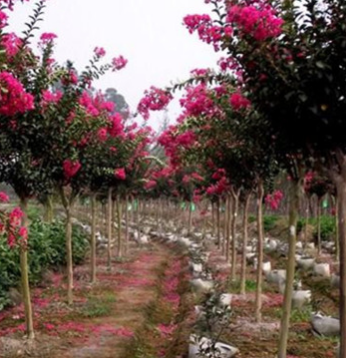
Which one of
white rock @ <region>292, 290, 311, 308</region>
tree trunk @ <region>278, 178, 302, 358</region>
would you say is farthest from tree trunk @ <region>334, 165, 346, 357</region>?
white rock @ <region>292, 290, 311, 308</region>

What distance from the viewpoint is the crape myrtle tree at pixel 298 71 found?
16.5 ft

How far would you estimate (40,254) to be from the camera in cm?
1387

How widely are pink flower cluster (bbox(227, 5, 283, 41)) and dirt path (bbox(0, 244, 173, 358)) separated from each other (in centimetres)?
467

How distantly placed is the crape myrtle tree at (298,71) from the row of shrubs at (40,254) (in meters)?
6.41

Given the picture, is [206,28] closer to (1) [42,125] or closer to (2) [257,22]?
(2) [257,22]

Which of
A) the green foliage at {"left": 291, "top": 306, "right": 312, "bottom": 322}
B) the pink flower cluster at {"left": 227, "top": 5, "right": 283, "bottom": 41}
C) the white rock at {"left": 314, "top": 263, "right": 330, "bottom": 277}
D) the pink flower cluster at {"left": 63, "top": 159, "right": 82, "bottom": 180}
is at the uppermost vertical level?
the pink flower cluster at {"left": 227, "top": 5, "right": 283, "bottom": 41}

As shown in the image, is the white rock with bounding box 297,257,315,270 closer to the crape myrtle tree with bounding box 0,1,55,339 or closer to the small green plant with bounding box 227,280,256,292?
the small green plant with bounding box 227,280,256,292

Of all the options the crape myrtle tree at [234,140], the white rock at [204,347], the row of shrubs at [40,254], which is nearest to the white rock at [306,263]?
the crape myrtle tree at [234,140]

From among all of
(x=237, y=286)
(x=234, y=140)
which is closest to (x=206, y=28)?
(x=234, y=140)

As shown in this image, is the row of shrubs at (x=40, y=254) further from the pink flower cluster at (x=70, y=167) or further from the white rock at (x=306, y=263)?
the white rock at (x=306, y=263)

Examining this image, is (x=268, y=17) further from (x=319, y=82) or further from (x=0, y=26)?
(x=0, y=26)

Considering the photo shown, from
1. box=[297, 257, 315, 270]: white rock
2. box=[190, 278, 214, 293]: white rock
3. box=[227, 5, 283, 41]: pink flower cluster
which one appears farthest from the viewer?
box=[297, 257, 315, 270]: white rock

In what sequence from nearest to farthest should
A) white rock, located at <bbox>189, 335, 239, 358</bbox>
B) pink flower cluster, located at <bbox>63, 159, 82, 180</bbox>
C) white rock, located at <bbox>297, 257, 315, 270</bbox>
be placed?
white rock, located at <bbox>189, 335, 239, 358</bbox>, pink flower cluster, located at <bbox>63, 159, 82, 180</bbox>, white rock, located at <bbox>297, 257, 315, 270</bbox>

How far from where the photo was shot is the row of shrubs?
36.1ft
